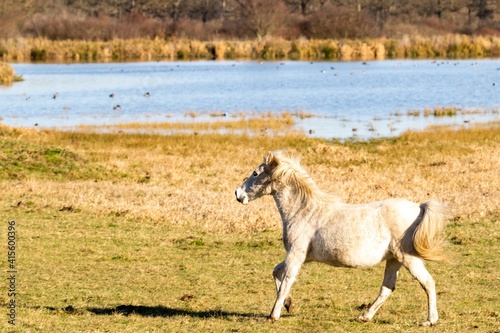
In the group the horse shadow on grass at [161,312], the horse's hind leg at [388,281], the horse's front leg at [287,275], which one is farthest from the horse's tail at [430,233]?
the horse shadow on grass at [161,312]

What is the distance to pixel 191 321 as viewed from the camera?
9.66 metres

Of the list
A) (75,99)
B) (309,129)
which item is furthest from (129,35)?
(309,129)

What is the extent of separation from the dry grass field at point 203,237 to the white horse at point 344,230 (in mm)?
540

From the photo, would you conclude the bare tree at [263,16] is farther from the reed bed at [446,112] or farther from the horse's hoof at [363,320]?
the horse's hoof at [363,320]

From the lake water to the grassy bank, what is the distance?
194 inches

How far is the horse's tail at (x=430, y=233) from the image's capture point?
879 centimetres

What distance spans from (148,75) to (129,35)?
1169 inches

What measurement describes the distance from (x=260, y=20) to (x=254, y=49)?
9.94 m

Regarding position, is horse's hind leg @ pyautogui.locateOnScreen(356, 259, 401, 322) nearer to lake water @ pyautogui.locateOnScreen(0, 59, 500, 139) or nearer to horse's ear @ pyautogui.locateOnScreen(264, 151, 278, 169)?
horse's ear @ pyautogui.locateOnScreen(264, 151, 278, 169)

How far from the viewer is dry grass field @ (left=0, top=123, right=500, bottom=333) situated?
32.7ft

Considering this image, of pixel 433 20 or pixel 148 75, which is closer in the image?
pixel 148 75

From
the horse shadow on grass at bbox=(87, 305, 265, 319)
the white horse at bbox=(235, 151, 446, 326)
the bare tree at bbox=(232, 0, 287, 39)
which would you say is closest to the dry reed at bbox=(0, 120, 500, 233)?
the horse shadow on grass at bbox=(87, 305, 265, 319)

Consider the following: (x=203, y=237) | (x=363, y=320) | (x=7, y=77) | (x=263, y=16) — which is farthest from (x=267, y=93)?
(x=363, y=320)

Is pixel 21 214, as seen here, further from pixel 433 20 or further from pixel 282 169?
pixel 433 20
